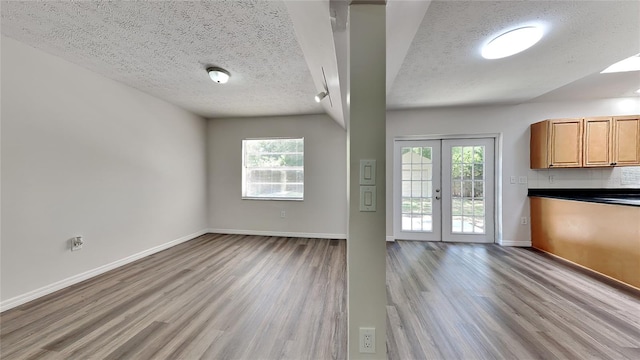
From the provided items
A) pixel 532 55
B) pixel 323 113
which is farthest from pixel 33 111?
pixel 532 55

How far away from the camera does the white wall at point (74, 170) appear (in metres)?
1.91

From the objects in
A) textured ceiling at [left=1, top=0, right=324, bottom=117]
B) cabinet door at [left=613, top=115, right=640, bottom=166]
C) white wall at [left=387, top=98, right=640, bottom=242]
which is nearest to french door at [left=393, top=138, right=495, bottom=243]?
white wall at [left=387, top=98, right=640, bottom=242]

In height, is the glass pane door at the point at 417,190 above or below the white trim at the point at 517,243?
above

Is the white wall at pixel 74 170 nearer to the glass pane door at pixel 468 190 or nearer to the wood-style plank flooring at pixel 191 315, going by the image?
the wood-style plank flooring at pixel 191 315

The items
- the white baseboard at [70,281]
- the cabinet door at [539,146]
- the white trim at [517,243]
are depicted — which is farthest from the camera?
the white trim at [517,243]

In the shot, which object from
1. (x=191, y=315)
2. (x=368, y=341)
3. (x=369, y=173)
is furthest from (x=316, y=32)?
(x=191, y=315)

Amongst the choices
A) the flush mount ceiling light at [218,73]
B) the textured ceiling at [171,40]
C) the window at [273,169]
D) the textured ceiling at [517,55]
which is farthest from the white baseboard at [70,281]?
the textured ceiling at [517,55]

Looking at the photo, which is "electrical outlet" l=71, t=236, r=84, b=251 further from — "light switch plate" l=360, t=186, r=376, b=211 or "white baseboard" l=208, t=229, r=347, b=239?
"light switch plate" l=360, t=186, r=376, b=211

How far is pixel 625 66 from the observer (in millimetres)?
2393

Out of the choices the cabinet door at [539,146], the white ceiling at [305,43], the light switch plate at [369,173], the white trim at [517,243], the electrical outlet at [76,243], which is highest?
the white ceiling at [305,43]

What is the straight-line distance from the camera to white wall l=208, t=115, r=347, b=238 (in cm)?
408

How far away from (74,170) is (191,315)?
83.2 inches

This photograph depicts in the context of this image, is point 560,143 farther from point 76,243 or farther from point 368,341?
point 76,243

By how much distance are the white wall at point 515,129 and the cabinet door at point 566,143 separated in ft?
0.99
